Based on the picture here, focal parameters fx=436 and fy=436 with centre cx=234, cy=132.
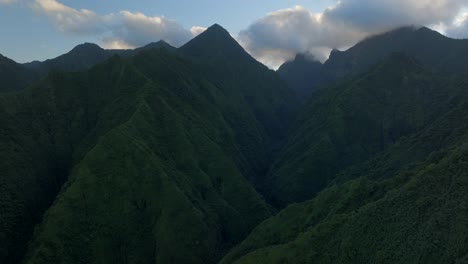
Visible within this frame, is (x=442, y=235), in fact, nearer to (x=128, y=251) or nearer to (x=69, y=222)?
(x=128, y=251)

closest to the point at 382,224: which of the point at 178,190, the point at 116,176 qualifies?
the point at 178,190

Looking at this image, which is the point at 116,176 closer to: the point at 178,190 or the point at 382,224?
the point at 178,190

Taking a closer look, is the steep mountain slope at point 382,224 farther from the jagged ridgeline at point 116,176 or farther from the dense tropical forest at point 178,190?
the jagged ridgeline at point 116,176

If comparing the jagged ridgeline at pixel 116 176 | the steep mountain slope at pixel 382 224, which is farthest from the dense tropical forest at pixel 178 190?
the jagged ridgeline at pixel 116 176

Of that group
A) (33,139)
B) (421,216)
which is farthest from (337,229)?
(33,139)

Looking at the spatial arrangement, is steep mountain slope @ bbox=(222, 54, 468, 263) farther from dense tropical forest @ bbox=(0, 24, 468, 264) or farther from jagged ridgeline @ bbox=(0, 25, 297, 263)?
jagged ridgeline @ bbox=(0, 25, 297, 263)

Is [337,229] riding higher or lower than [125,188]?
lower

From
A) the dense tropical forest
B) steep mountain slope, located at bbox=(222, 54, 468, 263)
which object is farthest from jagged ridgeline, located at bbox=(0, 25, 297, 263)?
steep mountain slope, located at bbox=(222, 54, 468, 263)

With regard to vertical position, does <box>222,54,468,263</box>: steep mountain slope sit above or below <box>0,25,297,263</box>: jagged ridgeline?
below

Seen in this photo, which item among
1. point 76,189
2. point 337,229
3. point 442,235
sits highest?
point 76,189
